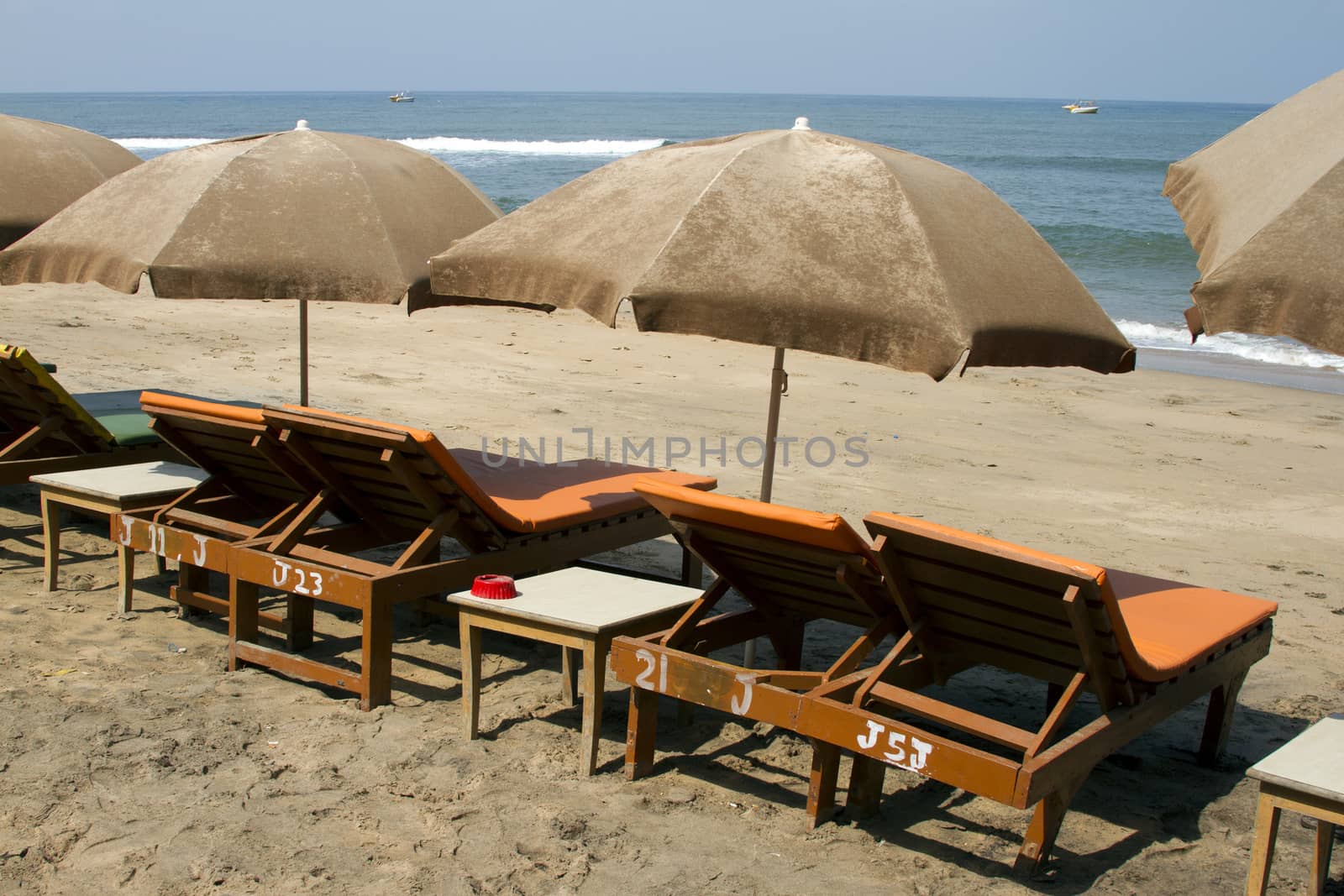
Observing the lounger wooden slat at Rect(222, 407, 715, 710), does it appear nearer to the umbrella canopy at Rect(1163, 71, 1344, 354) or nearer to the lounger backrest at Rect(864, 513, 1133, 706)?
the lounger backrest at Rect(864, 513, 1133, 706)

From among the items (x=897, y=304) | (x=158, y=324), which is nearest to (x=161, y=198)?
(x=897, y=304)

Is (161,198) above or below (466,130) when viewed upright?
below

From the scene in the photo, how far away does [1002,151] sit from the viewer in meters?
62.6

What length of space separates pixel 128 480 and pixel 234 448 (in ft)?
2.69

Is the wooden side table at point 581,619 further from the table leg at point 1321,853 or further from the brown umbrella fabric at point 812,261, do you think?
the table leg at point 1321,853

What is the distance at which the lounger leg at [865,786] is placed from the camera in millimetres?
3854

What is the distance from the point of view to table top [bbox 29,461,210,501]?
5.46 metres

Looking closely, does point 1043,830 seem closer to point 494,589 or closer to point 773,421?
point 494,589

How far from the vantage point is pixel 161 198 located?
5.53m

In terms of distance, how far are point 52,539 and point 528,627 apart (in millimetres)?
2704

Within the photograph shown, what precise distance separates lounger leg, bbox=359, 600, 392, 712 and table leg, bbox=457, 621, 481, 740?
1.21 feet

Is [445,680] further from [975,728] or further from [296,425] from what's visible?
[975,728]

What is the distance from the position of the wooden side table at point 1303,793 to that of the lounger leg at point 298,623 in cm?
346

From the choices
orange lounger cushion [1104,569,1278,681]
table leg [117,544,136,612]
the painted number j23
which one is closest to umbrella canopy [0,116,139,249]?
table leg [117,544,136,612]
